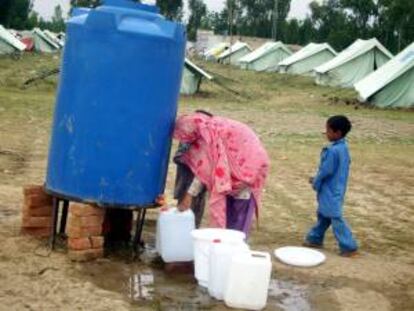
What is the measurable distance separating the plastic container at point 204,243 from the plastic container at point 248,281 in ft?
1.00

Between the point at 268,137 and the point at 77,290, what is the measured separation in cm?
953

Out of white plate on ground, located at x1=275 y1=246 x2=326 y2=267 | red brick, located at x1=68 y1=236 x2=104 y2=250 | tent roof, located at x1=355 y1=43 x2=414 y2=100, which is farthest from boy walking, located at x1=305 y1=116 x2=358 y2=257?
tent roof, located at x1=355 y1=43 x2=414 y2=100

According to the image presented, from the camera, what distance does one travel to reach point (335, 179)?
5750 millimetres

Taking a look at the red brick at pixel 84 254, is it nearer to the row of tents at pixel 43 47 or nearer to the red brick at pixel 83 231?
the red brick at pixel 83 231

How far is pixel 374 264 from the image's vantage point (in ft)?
18.1

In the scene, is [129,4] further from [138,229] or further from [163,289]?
[163,289]

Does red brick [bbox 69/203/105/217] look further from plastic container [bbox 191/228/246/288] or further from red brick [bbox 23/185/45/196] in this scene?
plastic container [bbox 191/228/246/288]

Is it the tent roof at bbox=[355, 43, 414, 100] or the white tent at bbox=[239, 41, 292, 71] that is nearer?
the tent roof at bbox=[355, 43, 414, 100]

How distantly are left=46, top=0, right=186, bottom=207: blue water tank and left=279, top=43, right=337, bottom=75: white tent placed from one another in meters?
34.1

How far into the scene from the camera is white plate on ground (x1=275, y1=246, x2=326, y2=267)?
17.4 ft

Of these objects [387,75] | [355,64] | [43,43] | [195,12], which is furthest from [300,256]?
[195,12]

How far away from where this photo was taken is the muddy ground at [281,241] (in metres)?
4.36

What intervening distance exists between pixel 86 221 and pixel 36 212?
0.65 m

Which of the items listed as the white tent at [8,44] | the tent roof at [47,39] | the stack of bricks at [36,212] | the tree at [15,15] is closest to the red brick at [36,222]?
the stack of bricks at [36,212]
